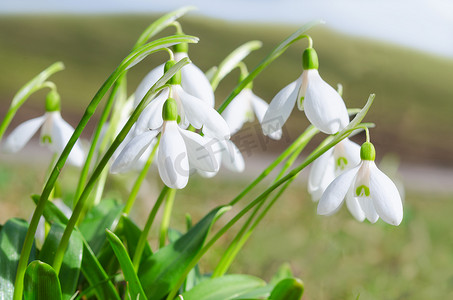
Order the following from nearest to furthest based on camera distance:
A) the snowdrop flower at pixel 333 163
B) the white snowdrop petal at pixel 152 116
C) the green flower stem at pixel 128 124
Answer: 1. the green flower stem at pixel 128 124
2. the white snowdrop petal at pixel 152 116
3. the snowdrop flower at pixel 333 163

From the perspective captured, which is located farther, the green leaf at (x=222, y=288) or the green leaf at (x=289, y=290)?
the green leaf at (x=222, y=288)

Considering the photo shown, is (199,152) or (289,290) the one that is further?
(289,290)

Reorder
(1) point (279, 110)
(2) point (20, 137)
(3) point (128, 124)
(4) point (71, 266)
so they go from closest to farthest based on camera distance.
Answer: (3) point (128, 124) → (1) point (279, 110) → (4) point (71, 266) → (2) point (20, 137)

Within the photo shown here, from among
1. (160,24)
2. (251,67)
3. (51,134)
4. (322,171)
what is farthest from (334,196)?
(251,67)

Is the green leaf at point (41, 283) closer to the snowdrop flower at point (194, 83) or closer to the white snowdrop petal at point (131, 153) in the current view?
the white snowdrop petal at point (131, 153)

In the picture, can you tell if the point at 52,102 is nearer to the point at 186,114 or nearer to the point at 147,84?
the point at 147,84

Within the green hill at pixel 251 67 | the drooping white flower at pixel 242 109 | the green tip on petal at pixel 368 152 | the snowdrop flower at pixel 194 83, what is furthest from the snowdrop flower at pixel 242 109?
the green hill at pixel 251 67
